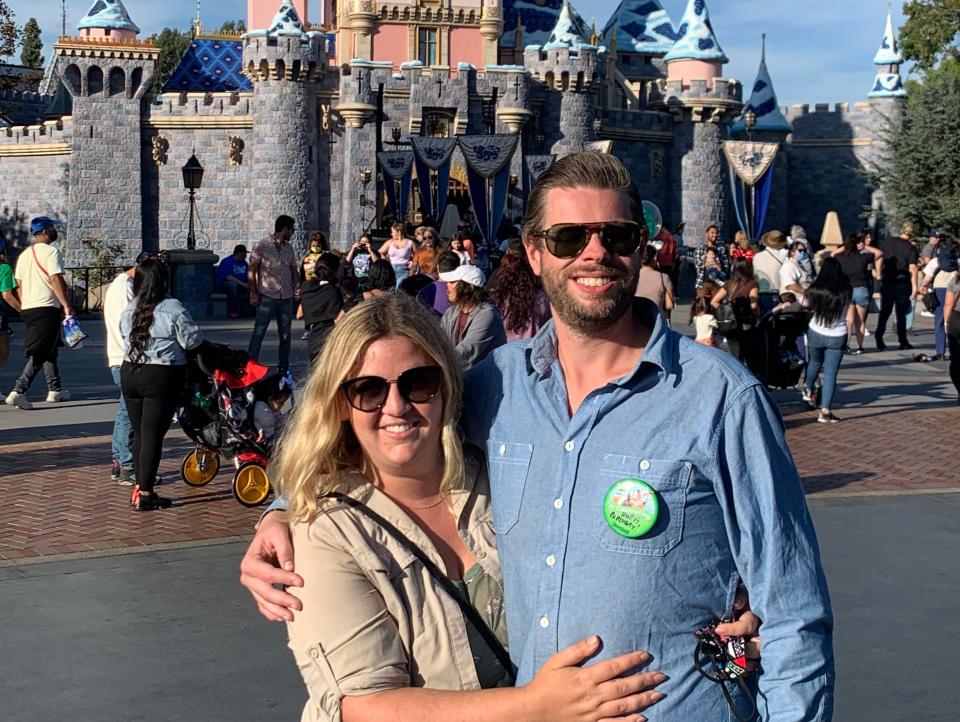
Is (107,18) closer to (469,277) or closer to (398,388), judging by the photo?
(469,277)

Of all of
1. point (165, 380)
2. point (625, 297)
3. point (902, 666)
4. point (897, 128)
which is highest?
point (897, 128)

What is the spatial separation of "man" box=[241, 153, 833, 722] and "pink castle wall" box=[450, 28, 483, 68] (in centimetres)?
4356

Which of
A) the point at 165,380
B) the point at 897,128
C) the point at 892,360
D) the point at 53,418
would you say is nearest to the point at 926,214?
the point at 897,128

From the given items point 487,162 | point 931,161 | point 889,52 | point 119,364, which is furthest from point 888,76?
point 119,364

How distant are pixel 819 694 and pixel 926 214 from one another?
34578 mm

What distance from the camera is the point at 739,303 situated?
38.5ft

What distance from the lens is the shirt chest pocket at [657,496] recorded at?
2.15 metres

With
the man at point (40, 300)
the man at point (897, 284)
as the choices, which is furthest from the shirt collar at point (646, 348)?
the man at point (897, 284)

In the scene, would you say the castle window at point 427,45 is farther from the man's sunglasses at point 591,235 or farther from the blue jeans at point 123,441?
the man's sunglasses at point 591,235

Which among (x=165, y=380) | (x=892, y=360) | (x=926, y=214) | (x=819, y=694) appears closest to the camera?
(x=819, y=694)

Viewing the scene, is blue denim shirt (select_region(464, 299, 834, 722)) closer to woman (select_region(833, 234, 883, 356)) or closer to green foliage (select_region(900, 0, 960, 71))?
woman (select_region(833, 234, 883, 356))

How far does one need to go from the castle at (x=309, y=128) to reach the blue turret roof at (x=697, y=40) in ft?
0.27

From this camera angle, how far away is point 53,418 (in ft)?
37.1

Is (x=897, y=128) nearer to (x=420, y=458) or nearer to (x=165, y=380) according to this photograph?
(x=165, y=380)
